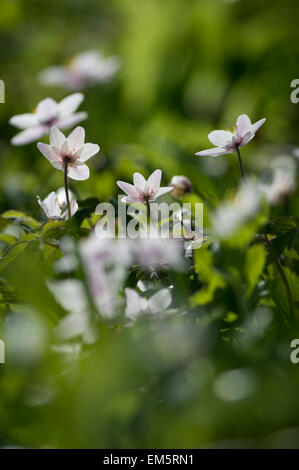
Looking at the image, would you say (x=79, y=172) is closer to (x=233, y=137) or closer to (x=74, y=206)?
(x=74, y=206)

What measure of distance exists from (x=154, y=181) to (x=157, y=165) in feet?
2.60

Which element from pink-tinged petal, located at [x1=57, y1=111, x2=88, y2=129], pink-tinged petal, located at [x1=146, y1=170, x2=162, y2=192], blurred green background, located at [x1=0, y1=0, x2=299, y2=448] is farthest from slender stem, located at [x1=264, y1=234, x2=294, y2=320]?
pink-tinged petal, located at [x1=57, y1=111, x2=88, y2=129]

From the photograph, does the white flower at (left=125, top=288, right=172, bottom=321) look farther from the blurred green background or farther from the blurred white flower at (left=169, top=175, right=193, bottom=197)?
the blurred white flower at (left=169, top=175, right=193, bottom=197)

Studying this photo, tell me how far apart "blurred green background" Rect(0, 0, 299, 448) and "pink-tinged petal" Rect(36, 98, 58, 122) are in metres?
0.15

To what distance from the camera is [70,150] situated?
0.61 meters

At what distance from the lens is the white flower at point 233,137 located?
→ 60cm

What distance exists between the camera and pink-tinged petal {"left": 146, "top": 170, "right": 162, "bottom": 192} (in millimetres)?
575

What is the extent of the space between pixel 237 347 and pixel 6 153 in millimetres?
1634

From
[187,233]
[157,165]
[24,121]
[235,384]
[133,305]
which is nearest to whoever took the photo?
[235,384]

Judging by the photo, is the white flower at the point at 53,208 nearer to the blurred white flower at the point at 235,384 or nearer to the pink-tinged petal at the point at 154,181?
the pink-tinged petal at the point at 154,181

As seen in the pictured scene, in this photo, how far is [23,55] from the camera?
3.09 metres

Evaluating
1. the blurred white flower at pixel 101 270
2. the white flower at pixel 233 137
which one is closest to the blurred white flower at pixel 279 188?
the white flower at pixel 233 137

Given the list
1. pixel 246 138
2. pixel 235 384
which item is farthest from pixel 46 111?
pixel 235 384
